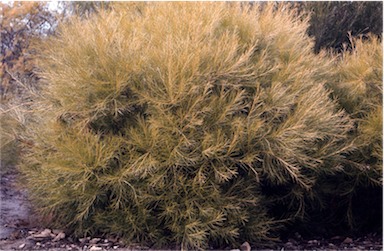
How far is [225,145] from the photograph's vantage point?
3615mm

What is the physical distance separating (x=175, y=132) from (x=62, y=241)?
1.51 m

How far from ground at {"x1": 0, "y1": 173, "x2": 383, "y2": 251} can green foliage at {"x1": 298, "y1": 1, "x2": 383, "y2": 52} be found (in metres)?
3.41

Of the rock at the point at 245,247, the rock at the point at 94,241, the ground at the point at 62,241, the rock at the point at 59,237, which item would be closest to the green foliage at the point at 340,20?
the ground at the point at 62,241

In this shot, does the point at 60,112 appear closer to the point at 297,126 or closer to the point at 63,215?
the point at 63,215

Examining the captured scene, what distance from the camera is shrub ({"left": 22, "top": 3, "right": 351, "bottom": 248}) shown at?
12.1 feet

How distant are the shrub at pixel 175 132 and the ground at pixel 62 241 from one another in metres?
0.14

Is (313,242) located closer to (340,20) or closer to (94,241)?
(94,241)

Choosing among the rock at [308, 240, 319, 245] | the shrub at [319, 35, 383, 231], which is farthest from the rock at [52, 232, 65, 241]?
the shrub at [319, 35, 383, 231]

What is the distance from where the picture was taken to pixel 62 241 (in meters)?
4.19

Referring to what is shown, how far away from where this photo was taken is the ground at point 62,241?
13.1 feet

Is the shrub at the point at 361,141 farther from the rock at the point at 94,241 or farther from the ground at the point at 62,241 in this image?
the rock at the point at 94,241

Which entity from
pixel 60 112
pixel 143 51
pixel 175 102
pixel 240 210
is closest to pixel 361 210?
pixel 240 210

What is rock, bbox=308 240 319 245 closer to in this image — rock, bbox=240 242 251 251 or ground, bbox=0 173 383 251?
ground, bbox=0 173 383 251

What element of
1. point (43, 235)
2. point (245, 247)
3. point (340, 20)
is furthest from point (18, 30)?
point (245, 247)
